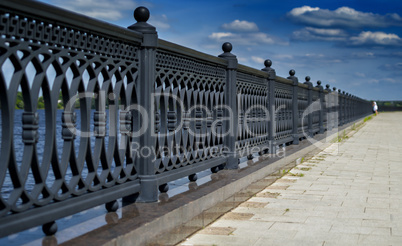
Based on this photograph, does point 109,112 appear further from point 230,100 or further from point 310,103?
point 310,103

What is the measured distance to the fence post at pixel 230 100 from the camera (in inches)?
253

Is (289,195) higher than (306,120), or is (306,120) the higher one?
(306,120)

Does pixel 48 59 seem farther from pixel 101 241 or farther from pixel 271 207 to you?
pixel 271 207

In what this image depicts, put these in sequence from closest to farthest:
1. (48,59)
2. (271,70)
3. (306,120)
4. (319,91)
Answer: (48,59) < (271,70) < (306,120) < (319,91)

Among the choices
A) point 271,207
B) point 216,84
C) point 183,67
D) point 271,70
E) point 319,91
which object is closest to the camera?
point 183,67

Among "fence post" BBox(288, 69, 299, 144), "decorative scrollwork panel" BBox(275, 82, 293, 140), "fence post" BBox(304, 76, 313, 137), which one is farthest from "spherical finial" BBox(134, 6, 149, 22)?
"fence post" BBox(304, 76, 313, 137)

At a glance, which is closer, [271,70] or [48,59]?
[48,59]

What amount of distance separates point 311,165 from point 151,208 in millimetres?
5888

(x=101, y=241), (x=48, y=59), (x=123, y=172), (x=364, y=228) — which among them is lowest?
(x=364, y=228)

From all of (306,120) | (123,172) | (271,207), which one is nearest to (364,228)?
(271,207)

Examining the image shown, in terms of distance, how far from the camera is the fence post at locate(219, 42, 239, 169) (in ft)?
21.0

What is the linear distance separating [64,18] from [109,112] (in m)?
1.04

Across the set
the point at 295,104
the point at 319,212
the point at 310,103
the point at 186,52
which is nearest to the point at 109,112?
the point at 186,52

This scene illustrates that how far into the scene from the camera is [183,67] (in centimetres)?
500
